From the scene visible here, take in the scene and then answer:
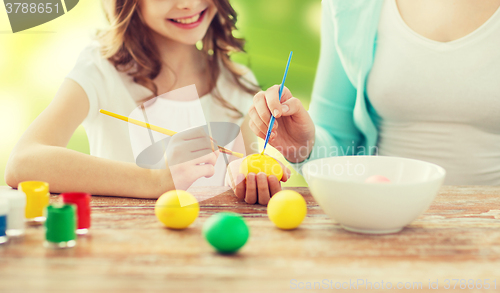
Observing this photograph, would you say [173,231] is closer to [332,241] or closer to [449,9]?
[332,241]

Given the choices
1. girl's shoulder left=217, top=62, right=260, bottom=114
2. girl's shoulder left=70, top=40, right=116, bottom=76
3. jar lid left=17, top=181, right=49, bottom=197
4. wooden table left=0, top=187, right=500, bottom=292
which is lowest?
wooden table left=0, top=187, right=500, bottom=292

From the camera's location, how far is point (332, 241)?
21.2 inches

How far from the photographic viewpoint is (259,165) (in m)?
0.76

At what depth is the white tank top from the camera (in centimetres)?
105

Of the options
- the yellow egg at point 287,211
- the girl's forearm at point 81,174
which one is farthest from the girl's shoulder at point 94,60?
the yellow egg at point 287,211

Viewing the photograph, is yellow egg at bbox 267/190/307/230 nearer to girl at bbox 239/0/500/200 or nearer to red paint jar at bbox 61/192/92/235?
red paint jar at bbox 61/192/92/235

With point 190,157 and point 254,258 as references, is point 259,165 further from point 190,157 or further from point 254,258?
point 254,258

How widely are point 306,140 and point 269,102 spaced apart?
0.26m

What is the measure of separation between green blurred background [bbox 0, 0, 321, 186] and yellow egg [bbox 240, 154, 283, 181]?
1204 millimetres

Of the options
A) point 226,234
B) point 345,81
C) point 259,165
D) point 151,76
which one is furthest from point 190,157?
point 151,76

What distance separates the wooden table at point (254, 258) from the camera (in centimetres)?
42

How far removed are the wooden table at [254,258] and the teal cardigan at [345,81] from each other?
541mm

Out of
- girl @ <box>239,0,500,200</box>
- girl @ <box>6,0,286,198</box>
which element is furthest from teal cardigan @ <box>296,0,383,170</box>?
girl @ <box>6,0,286,198</box>

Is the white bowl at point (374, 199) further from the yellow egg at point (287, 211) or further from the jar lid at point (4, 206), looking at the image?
the jar lid at point (4, 206)
